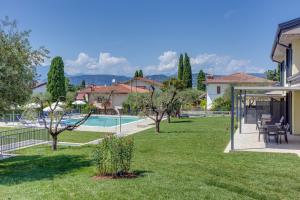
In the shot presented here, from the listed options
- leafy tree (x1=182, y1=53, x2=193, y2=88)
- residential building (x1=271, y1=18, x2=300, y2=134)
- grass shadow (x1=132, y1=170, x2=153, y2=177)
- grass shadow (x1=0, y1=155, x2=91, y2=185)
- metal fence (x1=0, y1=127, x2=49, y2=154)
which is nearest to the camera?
grass shadow (x1=132, y1=170, x2=153, y2=177)

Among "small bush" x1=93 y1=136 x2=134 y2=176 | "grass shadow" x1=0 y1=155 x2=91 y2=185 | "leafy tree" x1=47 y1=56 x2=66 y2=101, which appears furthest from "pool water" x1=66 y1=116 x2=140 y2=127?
"small bush" x1=93 y1=136 x2=134 y2=176

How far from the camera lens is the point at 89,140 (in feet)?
69.1

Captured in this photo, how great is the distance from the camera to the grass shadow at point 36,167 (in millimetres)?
10948

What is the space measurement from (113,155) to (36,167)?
4.43m

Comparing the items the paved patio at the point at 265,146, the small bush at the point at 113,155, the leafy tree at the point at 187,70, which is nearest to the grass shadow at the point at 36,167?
the small bush at the point at 113,155

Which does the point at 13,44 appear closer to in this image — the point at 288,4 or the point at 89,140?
the point at 89,140

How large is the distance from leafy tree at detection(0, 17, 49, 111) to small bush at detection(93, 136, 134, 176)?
3.77 metres

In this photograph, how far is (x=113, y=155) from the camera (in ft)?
32.7

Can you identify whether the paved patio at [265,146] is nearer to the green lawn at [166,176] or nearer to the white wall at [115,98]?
the green lawn at [166,176]

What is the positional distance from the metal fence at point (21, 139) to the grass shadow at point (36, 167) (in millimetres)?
2930

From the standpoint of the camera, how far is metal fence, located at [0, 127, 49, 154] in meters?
17.8

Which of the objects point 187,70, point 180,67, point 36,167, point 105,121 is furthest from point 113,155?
point 180,67

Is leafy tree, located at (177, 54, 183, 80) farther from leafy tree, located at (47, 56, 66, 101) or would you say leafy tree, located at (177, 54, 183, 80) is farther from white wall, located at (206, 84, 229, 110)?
leafy tree, located at (47, 56, 66, 101)

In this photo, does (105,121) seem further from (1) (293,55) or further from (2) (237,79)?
(2) (237,79)
